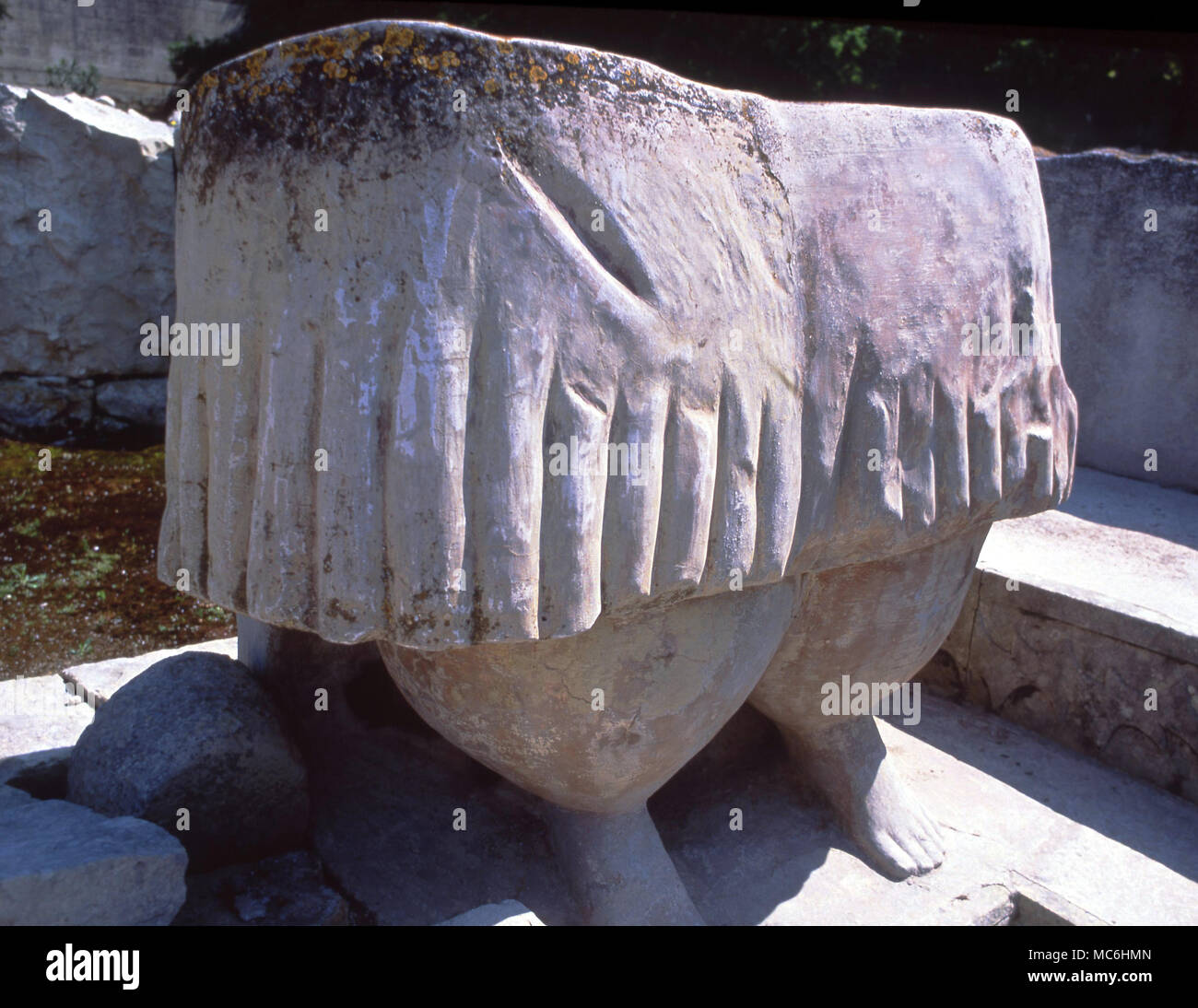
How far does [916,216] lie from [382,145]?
32.7 inches

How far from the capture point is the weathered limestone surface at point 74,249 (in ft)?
18.1

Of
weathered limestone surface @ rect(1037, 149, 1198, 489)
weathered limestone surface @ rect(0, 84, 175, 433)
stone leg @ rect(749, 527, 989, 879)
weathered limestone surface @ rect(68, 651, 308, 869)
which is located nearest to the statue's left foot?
stone leg @ rect(749, 527, 989, 879)

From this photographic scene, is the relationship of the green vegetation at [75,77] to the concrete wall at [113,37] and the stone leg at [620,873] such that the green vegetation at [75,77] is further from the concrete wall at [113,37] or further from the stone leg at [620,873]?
the stone leg at [620,873]

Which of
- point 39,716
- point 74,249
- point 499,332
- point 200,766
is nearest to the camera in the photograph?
point 499,332

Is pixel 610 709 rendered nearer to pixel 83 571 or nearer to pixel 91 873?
pixel 91 873

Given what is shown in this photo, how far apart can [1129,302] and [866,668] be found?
322cm

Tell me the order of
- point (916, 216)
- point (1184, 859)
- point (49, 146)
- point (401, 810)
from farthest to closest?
point (49, 146)
point (1184, 859)
point (401, 810)
point (916, 216)

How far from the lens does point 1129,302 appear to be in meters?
4.35

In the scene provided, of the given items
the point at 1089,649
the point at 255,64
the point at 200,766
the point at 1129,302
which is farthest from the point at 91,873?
the point at 1129,302

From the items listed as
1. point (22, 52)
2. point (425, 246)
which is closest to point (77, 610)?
point (425, 246)

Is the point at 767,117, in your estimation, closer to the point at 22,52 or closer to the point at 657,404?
the point at 657,404

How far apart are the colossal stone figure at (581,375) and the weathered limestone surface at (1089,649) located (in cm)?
109

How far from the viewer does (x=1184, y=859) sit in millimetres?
2275

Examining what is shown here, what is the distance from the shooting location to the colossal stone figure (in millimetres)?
1224
